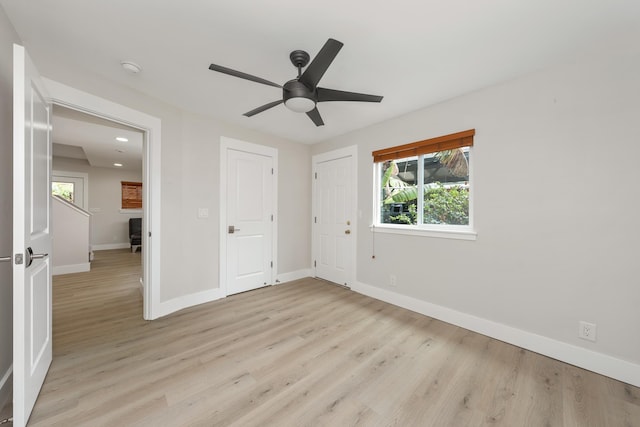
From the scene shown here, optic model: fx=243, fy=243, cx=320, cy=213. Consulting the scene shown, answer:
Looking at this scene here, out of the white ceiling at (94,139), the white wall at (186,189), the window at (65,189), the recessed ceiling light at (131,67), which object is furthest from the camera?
the window at (65,189)

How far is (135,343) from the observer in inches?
85.0

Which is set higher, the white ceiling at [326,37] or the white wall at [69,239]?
the white ceiling at [326,37]

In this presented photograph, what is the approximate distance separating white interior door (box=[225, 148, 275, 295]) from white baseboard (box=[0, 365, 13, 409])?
76.0 inches

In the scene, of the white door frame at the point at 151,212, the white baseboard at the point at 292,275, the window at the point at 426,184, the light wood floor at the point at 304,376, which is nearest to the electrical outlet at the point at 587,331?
the light wood floor at the point at 304,376

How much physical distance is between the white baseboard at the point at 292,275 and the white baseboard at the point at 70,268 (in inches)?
149

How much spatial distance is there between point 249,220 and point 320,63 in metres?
2.55

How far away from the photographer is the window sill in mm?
2490

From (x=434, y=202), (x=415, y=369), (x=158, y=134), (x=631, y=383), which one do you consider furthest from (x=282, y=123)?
(x=631, y=383)

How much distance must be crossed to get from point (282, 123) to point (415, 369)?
3.08 m

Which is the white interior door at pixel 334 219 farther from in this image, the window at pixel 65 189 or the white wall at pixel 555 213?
the window at pixel 65 189

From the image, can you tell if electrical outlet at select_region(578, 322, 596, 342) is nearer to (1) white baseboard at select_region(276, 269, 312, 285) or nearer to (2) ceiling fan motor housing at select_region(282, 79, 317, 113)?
(2) ceiling fan motor housing at select_region(282, 79, 317, 113)

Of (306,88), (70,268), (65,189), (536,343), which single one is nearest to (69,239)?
(70,268)

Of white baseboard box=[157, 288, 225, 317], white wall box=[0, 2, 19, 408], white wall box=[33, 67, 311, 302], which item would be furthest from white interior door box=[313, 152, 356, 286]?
white wall box=[0, 2, 19, 408]

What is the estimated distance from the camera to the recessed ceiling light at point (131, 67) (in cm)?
202
